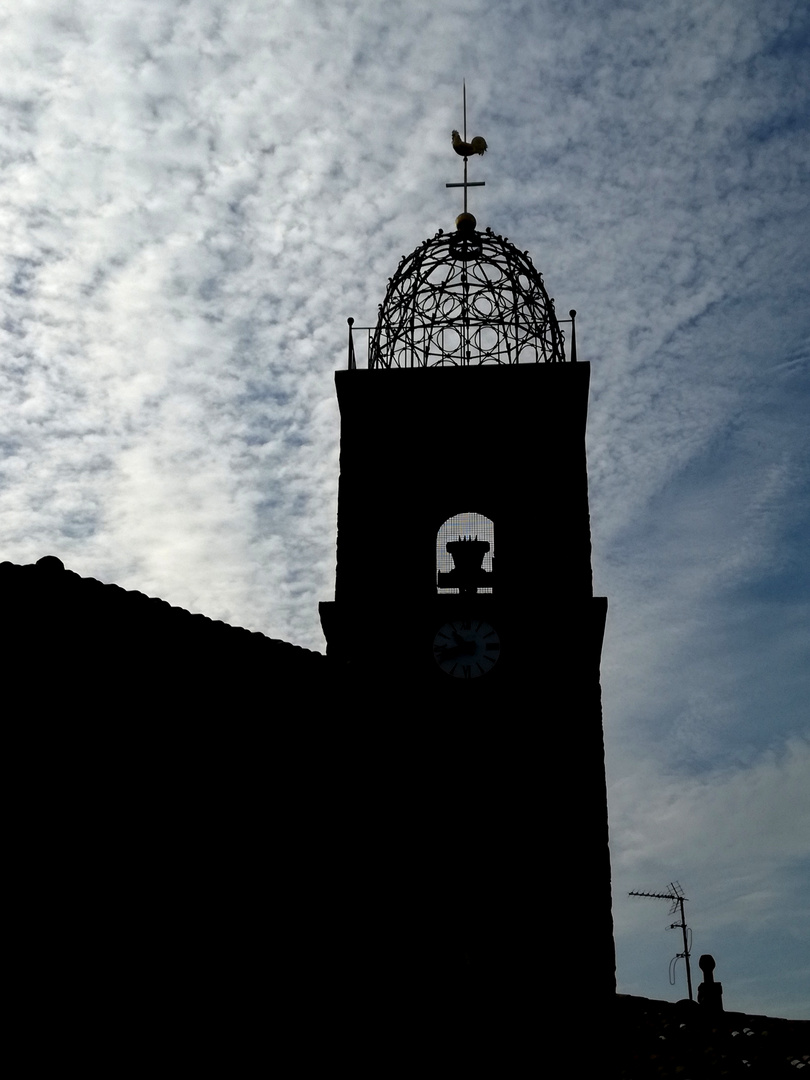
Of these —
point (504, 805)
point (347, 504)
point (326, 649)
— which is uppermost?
point (347, 504)

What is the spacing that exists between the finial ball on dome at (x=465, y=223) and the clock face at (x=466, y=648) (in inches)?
219

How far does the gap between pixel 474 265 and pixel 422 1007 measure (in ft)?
30.3

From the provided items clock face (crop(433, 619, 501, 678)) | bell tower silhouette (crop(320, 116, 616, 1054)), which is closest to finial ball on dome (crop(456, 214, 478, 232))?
bell tower silhouette (crop(320, 116, 616, 1054))

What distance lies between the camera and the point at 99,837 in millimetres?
9625

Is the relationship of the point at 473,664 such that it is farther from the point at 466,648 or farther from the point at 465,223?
the point at 465,223

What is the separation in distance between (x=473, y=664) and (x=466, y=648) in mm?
211

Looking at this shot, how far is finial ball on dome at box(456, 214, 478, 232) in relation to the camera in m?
16.9

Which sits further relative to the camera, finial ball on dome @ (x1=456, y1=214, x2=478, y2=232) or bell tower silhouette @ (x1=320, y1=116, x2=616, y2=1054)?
finial ball on dome @ (x1=456, y1=214, x2=478, y2=232)

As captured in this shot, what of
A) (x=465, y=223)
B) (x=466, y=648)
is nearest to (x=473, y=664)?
(x=466, y=648)

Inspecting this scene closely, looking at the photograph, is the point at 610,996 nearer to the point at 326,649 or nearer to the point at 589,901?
the point at 589,901

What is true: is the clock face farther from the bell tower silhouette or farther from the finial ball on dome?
the finial ball on dome

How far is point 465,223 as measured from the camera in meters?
16.9

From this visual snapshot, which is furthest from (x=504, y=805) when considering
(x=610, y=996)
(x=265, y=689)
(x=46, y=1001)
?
(x=46, y=1001)

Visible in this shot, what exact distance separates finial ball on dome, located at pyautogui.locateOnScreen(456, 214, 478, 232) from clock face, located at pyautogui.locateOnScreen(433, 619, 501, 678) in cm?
557
